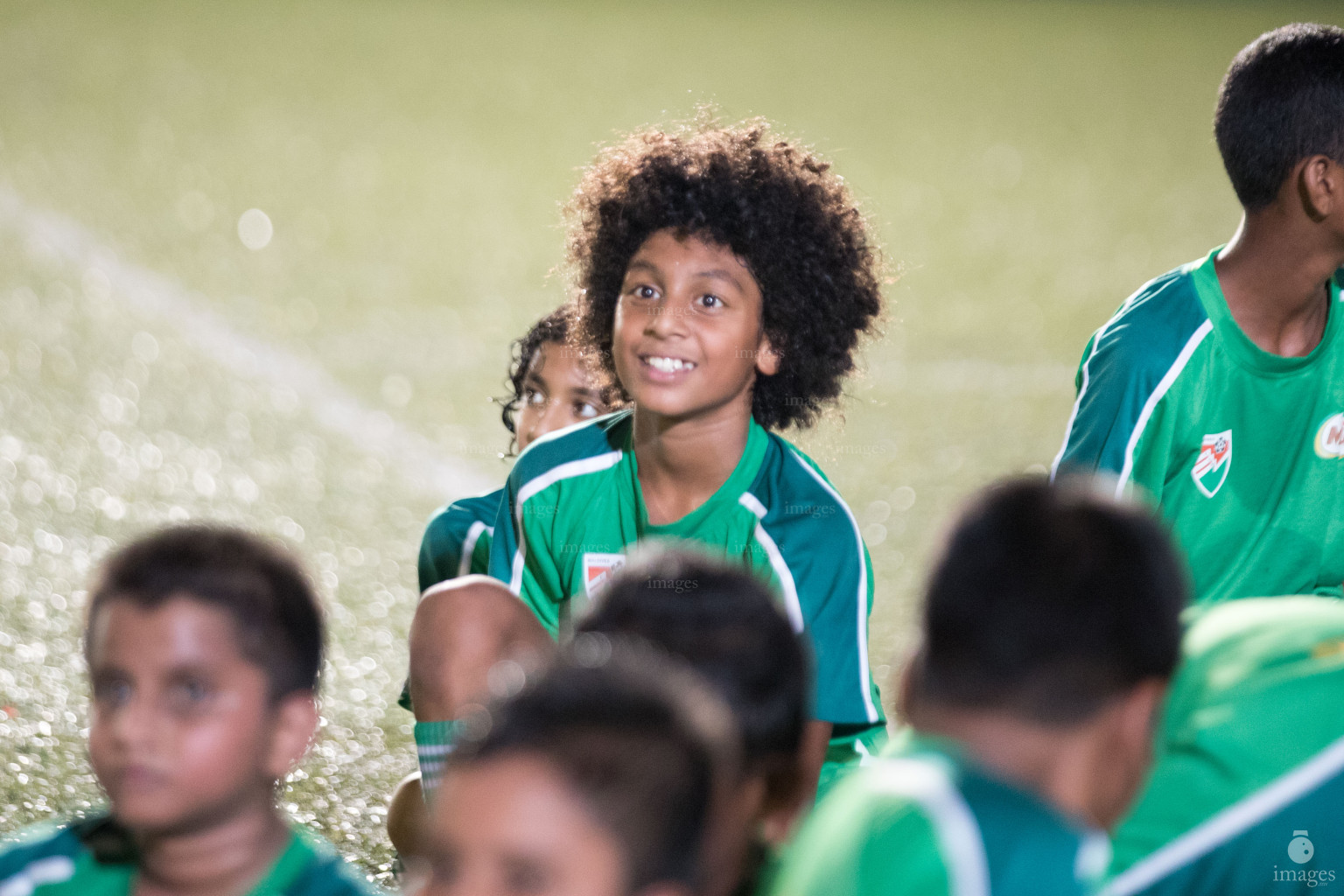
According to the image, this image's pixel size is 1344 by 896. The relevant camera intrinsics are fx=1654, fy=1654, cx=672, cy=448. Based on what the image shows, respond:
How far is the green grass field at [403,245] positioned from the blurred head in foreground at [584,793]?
52.6 inches

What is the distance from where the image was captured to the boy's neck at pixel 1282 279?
2.67 meters

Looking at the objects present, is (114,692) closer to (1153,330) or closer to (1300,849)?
(1300,849)

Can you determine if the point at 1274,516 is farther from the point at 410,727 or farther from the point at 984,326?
the point at 984,326

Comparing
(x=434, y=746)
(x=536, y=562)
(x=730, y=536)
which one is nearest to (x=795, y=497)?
(x=730, y=536)

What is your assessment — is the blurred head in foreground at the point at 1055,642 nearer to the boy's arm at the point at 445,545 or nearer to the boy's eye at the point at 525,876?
the boy's eye at the point at 525,876

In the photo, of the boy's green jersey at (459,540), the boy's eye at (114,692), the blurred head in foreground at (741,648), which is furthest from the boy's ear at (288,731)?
the boy's green jersey at (459,540)

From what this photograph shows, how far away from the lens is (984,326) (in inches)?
250

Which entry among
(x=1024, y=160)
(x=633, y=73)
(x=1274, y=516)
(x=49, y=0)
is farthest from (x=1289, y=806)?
(x=49, y=0)

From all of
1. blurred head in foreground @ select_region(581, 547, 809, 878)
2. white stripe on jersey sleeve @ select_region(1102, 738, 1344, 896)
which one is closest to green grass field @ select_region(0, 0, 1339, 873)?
blurred head in foreground @ select_region(581, 547, 809, 878)

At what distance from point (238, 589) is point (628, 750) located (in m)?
0.61

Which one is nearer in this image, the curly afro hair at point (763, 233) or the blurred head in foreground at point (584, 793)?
the blurred head in foreground at point (584, 793)

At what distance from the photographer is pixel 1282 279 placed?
2.67 metres

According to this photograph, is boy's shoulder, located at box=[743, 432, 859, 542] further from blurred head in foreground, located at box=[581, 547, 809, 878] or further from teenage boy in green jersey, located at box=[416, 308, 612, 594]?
blurred head in foreground, located at box=[581, 547, 809, 878]

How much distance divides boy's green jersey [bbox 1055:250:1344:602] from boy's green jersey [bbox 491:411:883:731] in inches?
16.0
